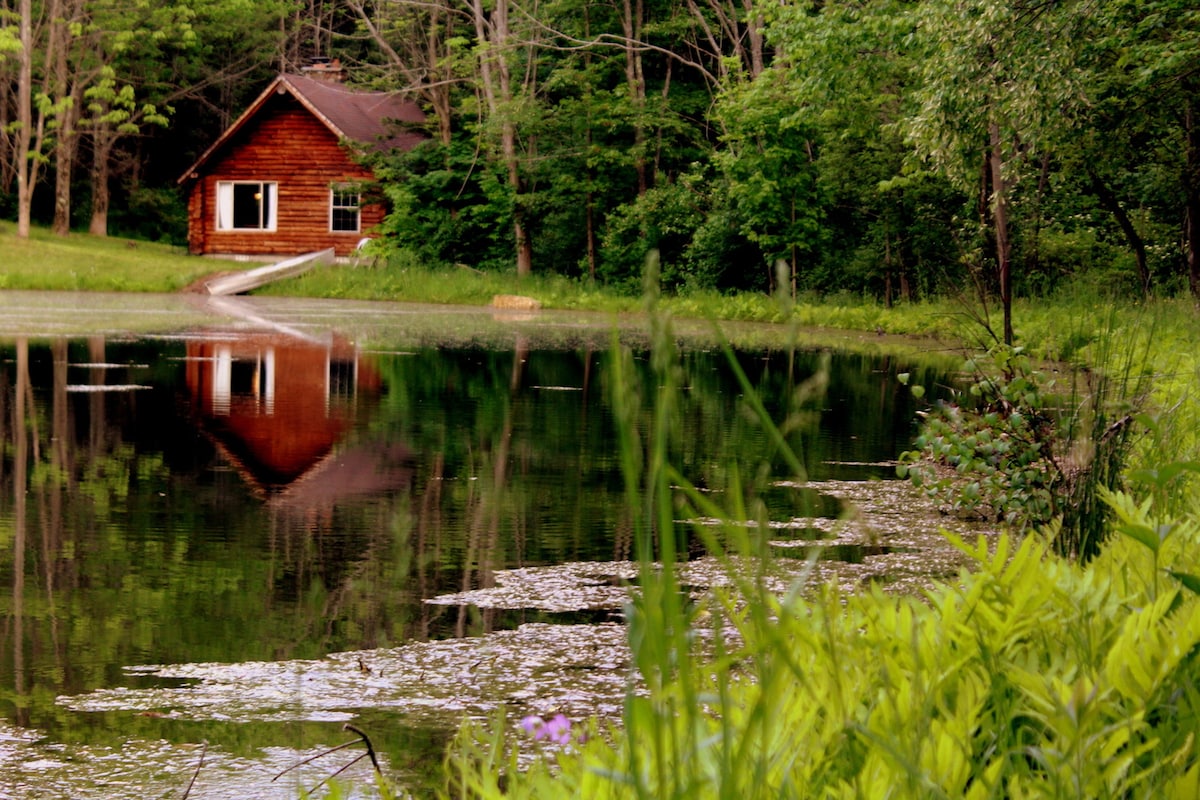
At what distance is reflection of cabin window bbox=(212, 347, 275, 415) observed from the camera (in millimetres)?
13065

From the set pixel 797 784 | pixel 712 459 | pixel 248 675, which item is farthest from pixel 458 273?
pixel 797 784

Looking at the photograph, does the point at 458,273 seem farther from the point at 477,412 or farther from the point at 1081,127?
the point at 477,412

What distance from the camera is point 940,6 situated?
17562 millimetres

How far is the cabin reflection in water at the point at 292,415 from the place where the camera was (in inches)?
352

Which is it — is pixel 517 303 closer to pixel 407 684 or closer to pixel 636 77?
pixel 636 77

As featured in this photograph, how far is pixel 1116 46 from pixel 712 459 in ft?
34.0

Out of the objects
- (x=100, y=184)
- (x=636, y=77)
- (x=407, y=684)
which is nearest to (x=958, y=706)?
(x=407, y=684)

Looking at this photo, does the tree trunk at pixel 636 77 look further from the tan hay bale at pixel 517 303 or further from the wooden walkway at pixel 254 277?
the wooden walkway at pixel 254 277

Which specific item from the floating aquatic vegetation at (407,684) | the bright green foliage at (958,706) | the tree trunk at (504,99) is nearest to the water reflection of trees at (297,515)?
the floating aquatic vegetation at (407,684)

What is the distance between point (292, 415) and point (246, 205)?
1454 inches

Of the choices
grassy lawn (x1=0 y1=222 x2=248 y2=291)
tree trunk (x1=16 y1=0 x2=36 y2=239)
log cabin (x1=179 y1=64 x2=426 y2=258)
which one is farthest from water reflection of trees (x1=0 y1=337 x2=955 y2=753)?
tree trunk (x1=16 y1=0 x2=36 y2=239)

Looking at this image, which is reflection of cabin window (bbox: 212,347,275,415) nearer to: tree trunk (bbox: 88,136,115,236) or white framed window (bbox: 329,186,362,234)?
white framed window (bbox: 329,186,362,234)

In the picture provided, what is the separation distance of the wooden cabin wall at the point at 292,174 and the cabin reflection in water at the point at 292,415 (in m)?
26.1

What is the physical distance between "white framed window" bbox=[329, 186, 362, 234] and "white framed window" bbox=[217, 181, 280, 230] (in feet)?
5.96
